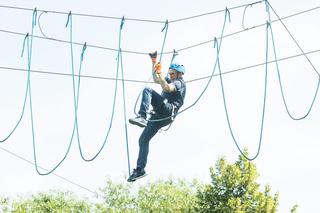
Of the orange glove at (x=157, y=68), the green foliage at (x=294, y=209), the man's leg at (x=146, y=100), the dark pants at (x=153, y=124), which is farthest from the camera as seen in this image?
the green foliage at (x=294, y=209)

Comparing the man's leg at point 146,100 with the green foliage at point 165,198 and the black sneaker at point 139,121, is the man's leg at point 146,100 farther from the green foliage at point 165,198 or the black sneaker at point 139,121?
the green foliage at point 165,198

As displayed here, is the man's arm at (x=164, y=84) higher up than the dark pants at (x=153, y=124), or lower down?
higher up

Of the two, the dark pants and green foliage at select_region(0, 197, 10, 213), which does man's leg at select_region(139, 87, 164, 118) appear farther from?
green foliage at select_region(0, 197, 10, 213)

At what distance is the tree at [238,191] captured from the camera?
2630 centimetres

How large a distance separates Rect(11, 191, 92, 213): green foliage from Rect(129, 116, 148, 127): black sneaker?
29071 millimetres

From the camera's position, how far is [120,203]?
38.1m

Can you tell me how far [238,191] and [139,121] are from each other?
18154 mm

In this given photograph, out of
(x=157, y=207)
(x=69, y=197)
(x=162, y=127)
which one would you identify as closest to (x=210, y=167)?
(x=157, y=207)

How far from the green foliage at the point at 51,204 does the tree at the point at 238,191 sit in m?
12.9

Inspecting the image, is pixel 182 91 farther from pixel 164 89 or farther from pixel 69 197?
pixel 69 197

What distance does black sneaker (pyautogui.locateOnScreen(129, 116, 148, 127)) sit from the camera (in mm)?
9391

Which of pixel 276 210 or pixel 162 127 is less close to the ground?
pixel 162 127

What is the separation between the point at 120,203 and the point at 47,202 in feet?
14.6

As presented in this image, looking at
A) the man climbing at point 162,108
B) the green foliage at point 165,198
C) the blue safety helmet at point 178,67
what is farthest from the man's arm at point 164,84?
the green foliage at point 165,198
